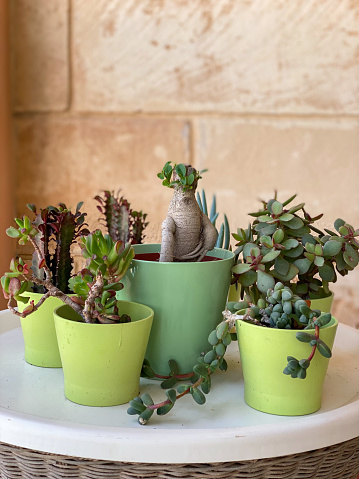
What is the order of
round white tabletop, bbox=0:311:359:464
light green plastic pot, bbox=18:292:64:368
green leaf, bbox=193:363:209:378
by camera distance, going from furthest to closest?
1. light green plastic pot, bbox=18:292:64:368
2. green leaf, bbox=193:363:209:378
3. round white tabletop, bbox=0:311:359:464

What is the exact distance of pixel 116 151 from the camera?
1.87 meters

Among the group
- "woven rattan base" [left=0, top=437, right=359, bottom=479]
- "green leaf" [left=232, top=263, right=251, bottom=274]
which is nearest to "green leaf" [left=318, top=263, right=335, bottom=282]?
"green leaf" [left=232, top=263, right=251, bottom=274]

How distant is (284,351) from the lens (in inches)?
24.1

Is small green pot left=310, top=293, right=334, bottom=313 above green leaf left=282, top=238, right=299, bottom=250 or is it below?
below

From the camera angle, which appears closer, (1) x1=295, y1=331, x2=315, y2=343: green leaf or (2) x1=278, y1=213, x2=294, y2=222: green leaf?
(1) x1=295, y1=331, x2=315, y2=343: green leaf

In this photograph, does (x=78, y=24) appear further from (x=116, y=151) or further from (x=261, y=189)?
(x=261, y=189)

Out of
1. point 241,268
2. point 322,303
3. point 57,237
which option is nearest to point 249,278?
point 241,268

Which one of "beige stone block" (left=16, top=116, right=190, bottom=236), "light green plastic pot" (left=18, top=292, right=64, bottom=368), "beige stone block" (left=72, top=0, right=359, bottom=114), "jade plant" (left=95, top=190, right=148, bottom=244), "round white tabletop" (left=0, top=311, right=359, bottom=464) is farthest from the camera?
"beige stone block" (left=16, top=116, right=190, bottom=236)

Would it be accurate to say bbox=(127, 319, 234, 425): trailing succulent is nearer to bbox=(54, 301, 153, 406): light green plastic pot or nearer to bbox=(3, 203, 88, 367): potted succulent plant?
bbox=(54, 301, 153, 406): light green plastic pot

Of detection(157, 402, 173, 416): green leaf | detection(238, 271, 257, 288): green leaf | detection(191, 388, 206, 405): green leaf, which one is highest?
detection(238, 271, 257, 288): green leaf

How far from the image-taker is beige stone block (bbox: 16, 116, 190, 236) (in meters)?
1.85

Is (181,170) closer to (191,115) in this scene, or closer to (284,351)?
(284,351)

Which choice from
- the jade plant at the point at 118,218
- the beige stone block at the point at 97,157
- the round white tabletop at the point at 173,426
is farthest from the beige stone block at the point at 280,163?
the round white tabletop at the point at 173,426

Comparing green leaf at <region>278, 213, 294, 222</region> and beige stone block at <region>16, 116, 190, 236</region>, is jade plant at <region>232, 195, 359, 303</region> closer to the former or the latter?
green leaf at <region>278, 213, 294, 222</region>
